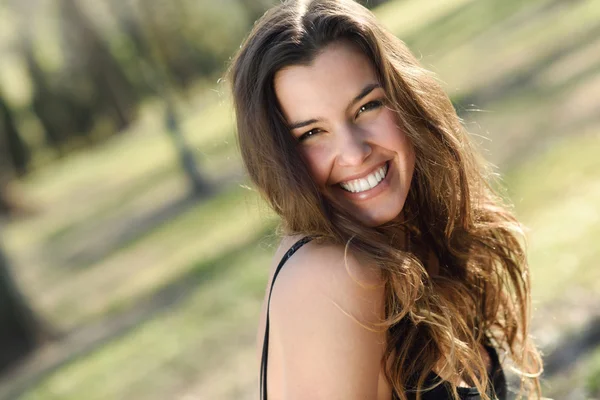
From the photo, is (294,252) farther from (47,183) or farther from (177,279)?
(47,183)

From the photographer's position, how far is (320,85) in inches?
91.3

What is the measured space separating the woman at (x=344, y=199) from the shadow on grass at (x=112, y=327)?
7.00m

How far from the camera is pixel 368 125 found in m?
2.40

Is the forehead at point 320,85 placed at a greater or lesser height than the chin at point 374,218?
greater

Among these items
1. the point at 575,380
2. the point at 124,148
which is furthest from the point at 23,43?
the point at 575,380

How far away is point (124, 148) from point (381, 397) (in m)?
28.1

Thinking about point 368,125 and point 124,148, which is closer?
point 368,125

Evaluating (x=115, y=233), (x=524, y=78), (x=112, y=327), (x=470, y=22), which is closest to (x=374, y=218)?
(x=112, y=327)

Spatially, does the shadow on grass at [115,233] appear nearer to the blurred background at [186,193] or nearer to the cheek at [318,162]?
the blurred background at [186,193]

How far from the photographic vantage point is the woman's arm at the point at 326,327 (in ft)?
6.89

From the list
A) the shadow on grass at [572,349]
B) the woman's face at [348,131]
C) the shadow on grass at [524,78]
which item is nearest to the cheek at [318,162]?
the woman's face at [348,131]

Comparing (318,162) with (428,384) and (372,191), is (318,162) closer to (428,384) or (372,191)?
(372,191)

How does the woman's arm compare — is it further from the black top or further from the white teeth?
the white teeth

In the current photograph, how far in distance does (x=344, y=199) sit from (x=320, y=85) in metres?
0.38
